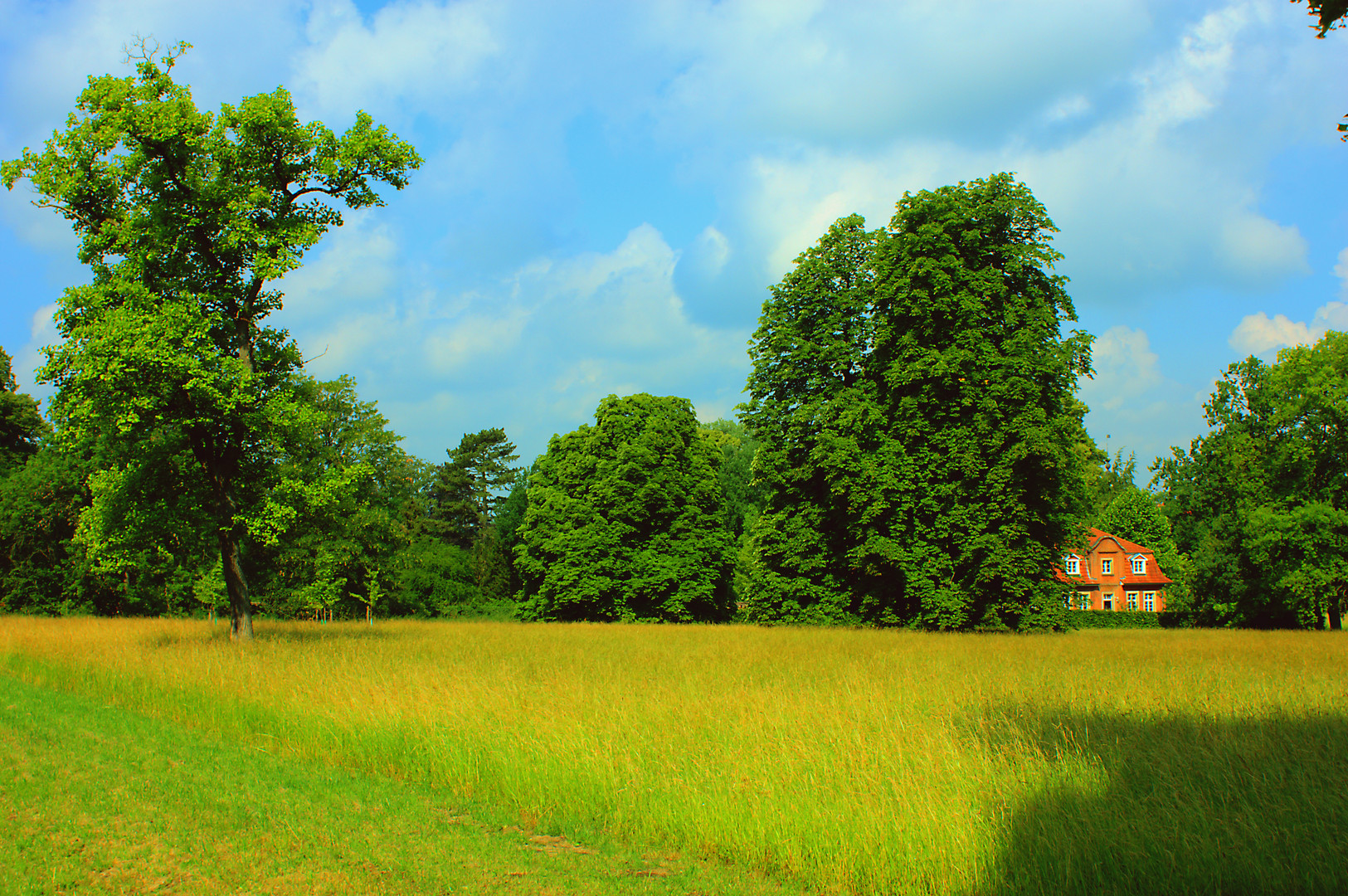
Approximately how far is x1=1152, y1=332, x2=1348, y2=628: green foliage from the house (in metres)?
17.2

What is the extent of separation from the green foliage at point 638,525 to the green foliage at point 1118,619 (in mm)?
23242

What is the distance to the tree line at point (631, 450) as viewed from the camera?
1973 cm

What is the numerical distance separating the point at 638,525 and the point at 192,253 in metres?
28.3

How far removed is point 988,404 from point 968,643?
354 inches

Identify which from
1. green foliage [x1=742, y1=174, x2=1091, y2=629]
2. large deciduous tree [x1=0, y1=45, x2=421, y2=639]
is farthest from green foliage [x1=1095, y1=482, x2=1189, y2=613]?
large deciduous tree [x1=0, y1=45, x2=421, y2=639]

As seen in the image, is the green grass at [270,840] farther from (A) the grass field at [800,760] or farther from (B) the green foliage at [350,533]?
(B) the green foliage at [350,533]

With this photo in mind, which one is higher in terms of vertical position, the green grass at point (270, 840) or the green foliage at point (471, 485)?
the green foliage at point (471, 485)

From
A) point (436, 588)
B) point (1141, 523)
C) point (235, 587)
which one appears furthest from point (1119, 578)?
point (235, 587)

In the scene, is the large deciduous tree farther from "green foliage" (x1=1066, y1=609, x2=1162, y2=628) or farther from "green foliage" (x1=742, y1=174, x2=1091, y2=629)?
"green foliage" (x1=1066, y1=609, x2=1162, y2=628)

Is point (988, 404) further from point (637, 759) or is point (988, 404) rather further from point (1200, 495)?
point (1200, 495)

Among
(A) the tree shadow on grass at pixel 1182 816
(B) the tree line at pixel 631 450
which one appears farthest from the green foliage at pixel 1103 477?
(A) the tree shadow on grass at pixel 1182 816

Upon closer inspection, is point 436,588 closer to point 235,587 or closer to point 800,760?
point 235,587

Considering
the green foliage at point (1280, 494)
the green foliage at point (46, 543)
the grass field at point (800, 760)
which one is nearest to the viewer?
the grass field at point (800, 760)

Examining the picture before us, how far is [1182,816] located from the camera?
5.97m
